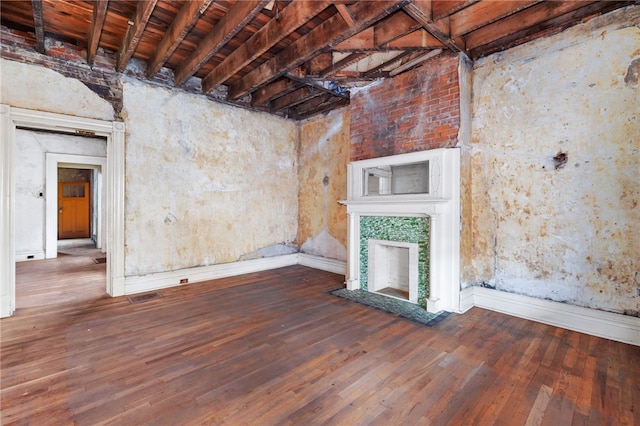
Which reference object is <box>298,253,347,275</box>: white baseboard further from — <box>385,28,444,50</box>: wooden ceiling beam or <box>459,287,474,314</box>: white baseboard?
<box>385,28,444,50</box>: wooden ceiling beam

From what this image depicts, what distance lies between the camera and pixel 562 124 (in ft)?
9.60

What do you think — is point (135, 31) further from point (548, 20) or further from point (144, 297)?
point (548, 20)

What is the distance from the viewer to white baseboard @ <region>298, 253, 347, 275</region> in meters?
5.14

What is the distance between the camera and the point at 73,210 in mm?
9898

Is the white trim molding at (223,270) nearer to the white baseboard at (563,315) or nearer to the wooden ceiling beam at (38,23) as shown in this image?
the white baseboard at (563,315)

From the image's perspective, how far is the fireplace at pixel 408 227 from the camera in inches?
130

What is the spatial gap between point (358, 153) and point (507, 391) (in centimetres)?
328

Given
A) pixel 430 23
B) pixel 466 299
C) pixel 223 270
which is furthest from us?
pixel 223 270

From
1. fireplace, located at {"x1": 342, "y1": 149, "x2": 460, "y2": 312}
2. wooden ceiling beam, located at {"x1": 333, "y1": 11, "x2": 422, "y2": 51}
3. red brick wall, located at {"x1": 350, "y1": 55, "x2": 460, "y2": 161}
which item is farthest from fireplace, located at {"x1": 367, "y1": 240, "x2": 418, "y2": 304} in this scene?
wooden ceiling beam, located at {"x1": 333, "y1": 11, "x2": 422, "y2": 51}

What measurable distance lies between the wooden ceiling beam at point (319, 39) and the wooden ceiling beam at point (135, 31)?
56.2 inches

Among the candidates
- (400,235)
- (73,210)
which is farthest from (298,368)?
(73,210)

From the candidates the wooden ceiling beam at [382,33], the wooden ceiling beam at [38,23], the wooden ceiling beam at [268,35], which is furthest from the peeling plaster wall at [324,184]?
the wooden ceiling beam at [38,23]

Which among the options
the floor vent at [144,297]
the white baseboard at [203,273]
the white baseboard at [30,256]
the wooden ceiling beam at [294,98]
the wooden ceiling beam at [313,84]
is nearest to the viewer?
the floor vent at [144,297]

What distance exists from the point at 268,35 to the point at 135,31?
1350 millimetres
